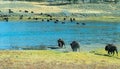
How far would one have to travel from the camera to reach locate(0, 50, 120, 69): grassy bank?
29375mm

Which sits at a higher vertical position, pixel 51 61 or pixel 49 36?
pixel 51 61

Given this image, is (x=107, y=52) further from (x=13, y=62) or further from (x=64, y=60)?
(x=13, y=62)

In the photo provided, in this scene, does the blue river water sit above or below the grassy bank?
below

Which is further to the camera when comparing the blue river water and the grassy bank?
the blue river water

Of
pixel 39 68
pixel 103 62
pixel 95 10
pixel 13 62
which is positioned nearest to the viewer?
pixel 39 68

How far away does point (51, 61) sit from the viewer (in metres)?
31.4

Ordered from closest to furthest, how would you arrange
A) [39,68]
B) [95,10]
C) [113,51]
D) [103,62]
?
[39,68] < [103,62] < [113,51] < [95,10]

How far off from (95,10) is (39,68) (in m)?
142

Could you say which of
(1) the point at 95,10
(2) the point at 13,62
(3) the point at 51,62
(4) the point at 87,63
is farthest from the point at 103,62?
(1) the point at 95,10

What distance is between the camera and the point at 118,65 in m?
31.1

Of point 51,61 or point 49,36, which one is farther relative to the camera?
point 49,36

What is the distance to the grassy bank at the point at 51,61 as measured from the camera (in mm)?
29375

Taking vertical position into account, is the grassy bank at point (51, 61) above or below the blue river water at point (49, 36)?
above

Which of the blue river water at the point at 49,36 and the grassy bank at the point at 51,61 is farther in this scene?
the blue river water at the point at 49,36
